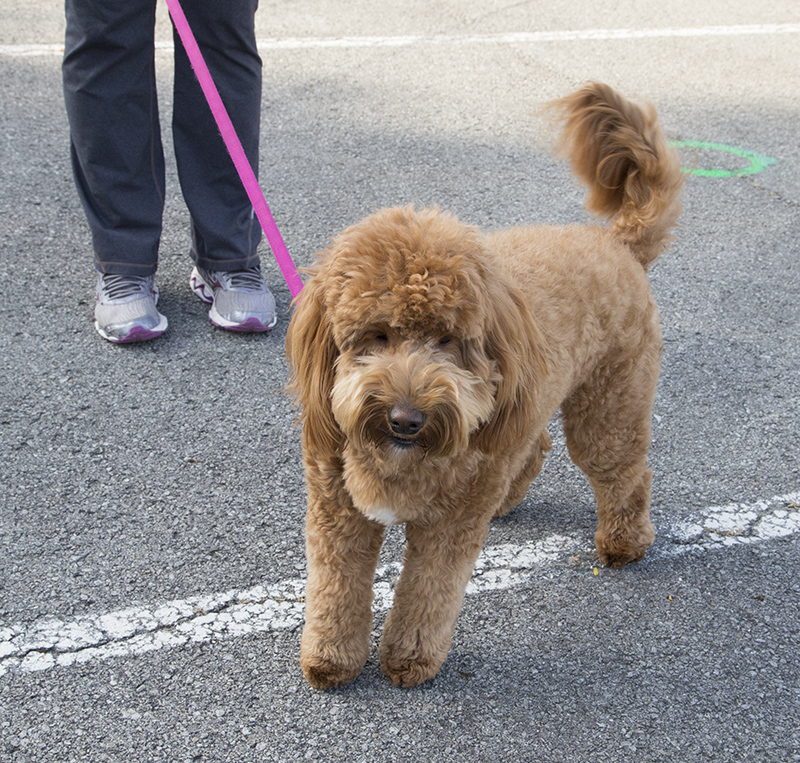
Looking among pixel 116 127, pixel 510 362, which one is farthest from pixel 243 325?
pixel 510 362

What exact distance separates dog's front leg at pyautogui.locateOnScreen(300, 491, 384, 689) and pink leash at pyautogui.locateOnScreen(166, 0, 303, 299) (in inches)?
28.6

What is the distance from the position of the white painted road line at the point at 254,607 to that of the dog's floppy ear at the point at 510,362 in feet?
2.58

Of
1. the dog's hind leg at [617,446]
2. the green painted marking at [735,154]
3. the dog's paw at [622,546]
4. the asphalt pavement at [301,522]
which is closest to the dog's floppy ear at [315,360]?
the asphalt pavement at [301,522]

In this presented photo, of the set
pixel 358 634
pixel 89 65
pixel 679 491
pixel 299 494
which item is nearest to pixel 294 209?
pixel 89 65

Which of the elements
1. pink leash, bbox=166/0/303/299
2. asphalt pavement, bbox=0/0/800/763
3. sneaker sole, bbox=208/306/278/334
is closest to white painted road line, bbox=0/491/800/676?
asphalt pavement, bbox=0/0/800/763

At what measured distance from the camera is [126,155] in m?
3.30

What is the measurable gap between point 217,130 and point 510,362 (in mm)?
2044

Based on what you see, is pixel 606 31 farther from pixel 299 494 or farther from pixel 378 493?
pixel 378 493

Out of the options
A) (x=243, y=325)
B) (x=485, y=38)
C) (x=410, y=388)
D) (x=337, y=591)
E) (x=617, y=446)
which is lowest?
(x=243, y=325)

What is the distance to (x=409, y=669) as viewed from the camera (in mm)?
2240

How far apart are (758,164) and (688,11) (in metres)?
3.12

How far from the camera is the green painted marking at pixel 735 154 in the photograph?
529 cm

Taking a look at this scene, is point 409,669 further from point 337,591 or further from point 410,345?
point 410,345

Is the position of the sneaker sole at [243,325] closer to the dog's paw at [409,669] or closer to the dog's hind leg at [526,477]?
the dog's hind leg at [526,477]
